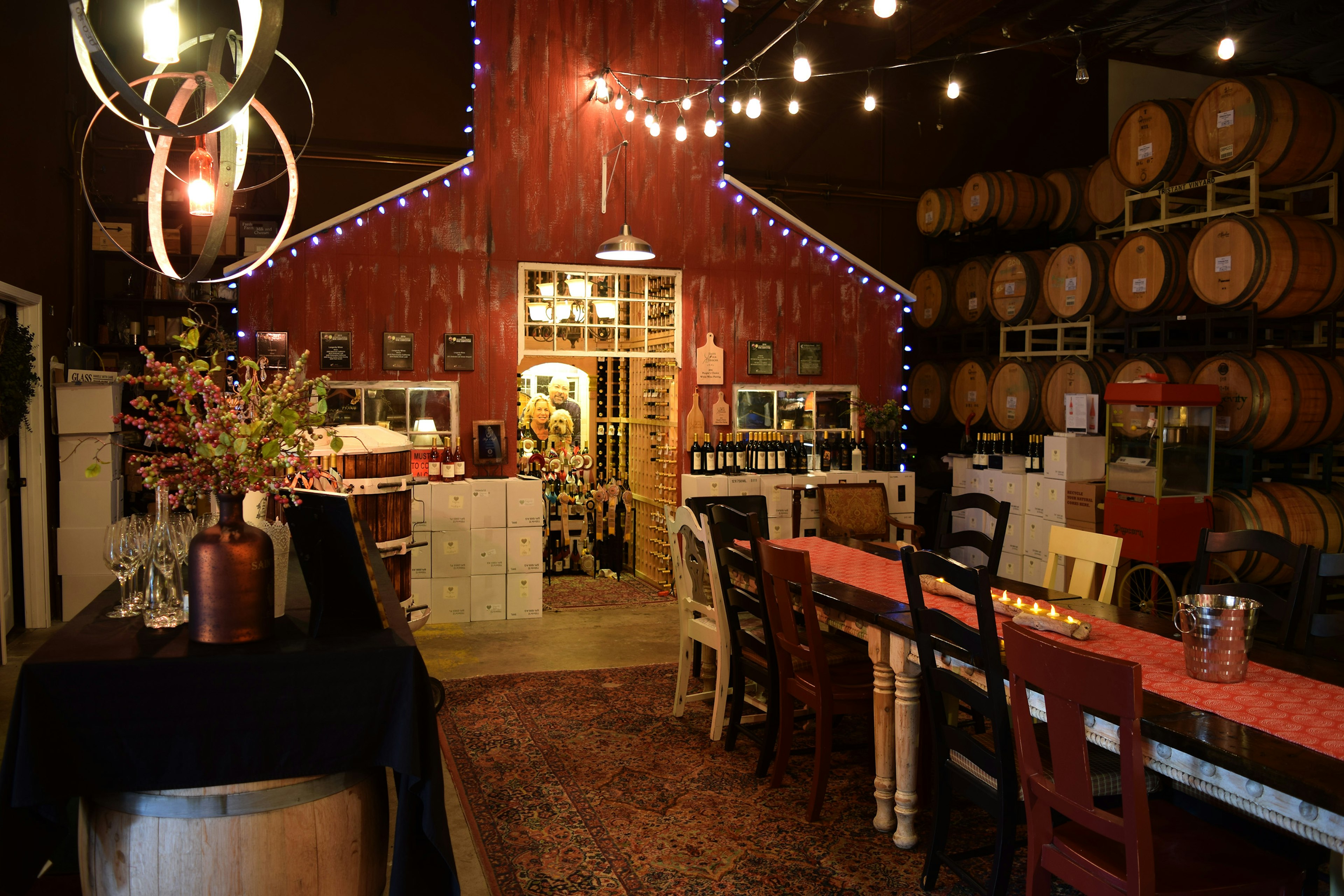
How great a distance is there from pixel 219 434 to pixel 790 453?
6458 mm

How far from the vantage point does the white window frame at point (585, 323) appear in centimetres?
815

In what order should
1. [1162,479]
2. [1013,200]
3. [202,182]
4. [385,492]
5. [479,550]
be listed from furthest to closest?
[1013,200]
[479,550]
[1162,479]
[385,492]
[202,182]

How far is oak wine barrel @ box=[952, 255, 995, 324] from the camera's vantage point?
890 centimetres

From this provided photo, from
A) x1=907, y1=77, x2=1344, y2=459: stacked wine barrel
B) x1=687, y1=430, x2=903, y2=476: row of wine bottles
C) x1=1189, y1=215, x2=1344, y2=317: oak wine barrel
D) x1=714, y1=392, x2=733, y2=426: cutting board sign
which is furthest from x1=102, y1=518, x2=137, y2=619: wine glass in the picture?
x1=1189, y1=215, x2=1344, y2=317: oak wine barrel

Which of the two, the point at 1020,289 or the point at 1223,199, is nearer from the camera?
the point at 1223,199

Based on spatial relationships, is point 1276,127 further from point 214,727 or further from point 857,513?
point 214,727

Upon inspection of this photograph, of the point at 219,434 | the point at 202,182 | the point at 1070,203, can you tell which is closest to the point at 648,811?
the point at 219,434

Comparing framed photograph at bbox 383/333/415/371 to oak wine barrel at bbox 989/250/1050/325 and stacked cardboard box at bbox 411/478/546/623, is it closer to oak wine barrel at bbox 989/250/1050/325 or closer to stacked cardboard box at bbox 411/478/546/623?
stacked cardboard box at bbox 411/478/546/623

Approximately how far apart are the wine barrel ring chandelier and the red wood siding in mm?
3191

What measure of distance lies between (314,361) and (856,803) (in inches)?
214

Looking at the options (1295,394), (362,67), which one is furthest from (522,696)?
(362,67)

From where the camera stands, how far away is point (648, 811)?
403 centimetres

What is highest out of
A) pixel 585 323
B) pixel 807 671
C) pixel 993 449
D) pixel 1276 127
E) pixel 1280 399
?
pixel 1276 127

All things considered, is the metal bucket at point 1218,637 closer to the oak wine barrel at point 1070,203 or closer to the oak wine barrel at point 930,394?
the oak wine barrel at point 930,394
